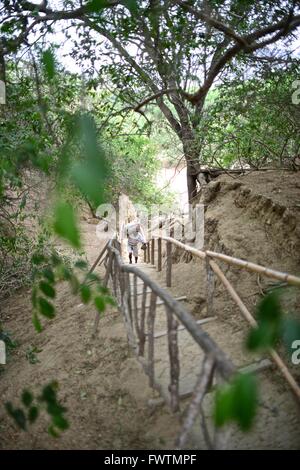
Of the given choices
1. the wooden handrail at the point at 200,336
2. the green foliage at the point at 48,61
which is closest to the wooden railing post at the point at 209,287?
the wooden handrail at the point at 200,336

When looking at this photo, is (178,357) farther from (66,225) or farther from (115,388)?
(66,225)

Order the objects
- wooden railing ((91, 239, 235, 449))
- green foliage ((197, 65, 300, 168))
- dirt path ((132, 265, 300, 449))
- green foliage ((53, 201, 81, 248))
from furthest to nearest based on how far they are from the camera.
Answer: green foliage ((197, 65, 300, 168)) → dirt path ((132, 265, 300, 449)) → wooden railing ((91, 239, 235, 449)) → green foliage ((53, 201, 81, 248))

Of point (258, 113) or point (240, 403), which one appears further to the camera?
point (258, 113)

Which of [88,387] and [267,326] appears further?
[88,387]

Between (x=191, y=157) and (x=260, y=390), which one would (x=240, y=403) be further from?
(x=191, y=157)

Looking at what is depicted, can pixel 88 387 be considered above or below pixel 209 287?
below

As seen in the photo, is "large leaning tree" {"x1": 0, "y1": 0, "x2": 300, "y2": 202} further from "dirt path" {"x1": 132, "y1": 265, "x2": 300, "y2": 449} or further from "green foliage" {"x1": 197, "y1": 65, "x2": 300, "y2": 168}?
"dirt path" {"x1": 132, "y1": 265, "x2": 300, "y2": 449}

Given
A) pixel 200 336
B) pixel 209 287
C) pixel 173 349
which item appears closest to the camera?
pixel 200 336

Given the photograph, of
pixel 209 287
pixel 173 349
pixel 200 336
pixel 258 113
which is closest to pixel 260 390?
pixel 173 349

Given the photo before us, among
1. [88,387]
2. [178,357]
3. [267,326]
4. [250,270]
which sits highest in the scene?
[267,326]

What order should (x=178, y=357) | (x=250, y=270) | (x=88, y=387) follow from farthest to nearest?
1. (x=88, y=387)
2. (x=250, y=270)
3. (x=178, y=357)

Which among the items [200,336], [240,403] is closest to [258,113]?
[200,336]

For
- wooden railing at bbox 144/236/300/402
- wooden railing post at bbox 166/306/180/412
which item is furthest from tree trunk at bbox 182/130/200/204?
wooden railing post at bbox 166/306/180/412

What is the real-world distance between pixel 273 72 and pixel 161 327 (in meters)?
5.04
